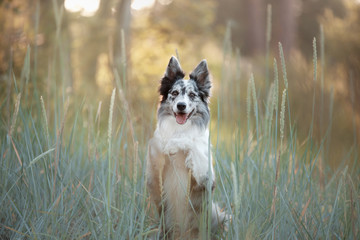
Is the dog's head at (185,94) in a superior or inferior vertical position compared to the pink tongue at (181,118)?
superior

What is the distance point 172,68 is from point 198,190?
3.30ft

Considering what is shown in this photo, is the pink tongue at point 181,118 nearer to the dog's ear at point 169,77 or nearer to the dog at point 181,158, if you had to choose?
the dog at point 181,158

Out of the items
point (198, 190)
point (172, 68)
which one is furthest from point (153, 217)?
point (172, 68)

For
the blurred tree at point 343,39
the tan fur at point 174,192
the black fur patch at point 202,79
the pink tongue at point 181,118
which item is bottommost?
the tan fur at point 174,192

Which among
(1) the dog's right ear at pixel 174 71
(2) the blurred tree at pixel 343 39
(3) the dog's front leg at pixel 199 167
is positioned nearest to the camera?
(3) the dog's front leg at pixel 199 167

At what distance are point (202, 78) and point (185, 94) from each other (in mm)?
268

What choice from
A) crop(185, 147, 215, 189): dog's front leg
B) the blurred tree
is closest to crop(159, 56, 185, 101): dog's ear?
crop(185, 147, 215, 189): dog's front leg

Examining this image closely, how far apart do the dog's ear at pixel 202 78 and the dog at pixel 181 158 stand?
2cm

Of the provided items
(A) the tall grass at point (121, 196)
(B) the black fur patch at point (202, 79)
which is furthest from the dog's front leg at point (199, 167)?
(B) the black fur patch at point (202, 79)

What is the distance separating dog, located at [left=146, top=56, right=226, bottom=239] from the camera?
2713 mm

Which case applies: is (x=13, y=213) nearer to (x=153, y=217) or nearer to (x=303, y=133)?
(x=153, y=217)

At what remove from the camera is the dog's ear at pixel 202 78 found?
3021 mm

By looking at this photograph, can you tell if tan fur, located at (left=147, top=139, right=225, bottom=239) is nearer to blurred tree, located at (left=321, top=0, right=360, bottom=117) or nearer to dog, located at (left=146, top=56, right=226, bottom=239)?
dog, located at (left=146, top=56, right=226, bottom=239)

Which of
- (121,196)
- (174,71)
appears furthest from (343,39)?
(121,196)
